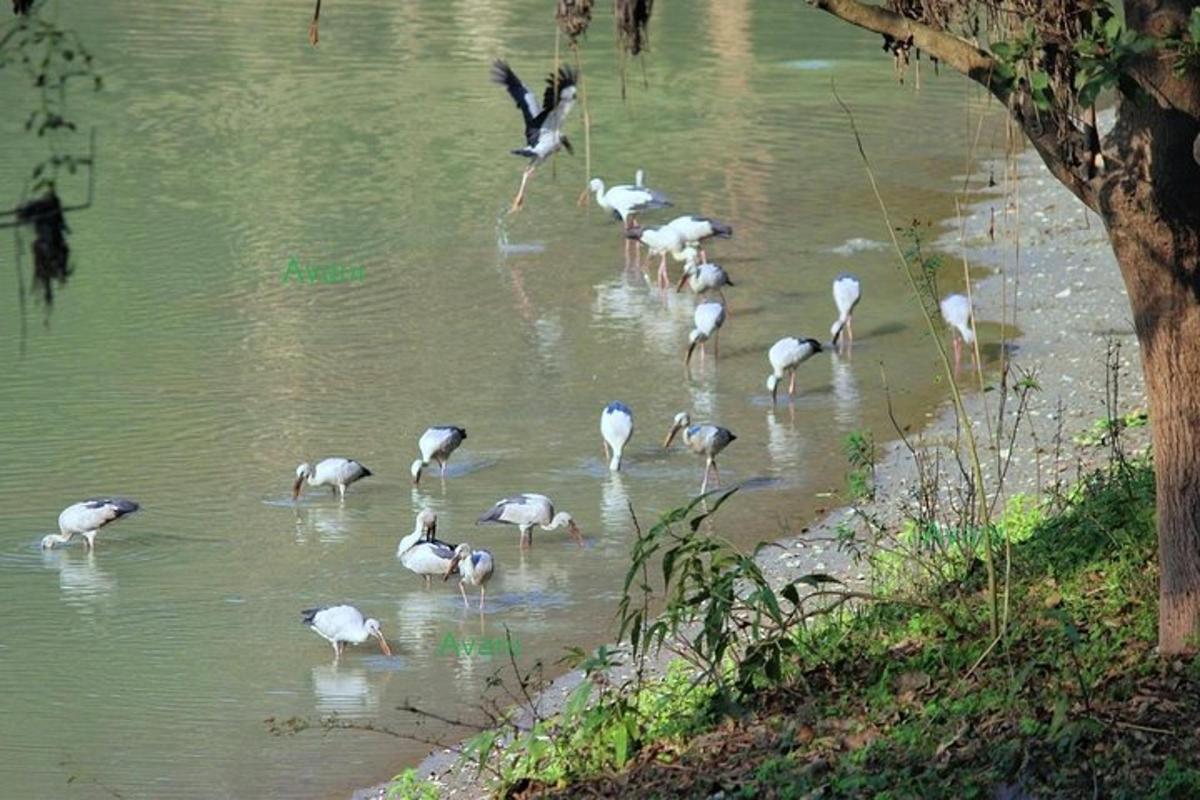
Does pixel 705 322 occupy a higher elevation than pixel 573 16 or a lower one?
lower

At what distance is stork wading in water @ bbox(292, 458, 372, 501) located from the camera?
38.6 ft

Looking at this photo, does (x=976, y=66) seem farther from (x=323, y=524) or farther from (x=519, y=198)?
(x=519, y=198)

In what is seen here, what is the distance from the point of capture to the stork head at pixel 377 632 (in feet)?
31.3

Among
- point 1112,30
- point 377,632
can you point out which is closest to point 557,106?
point 377,632

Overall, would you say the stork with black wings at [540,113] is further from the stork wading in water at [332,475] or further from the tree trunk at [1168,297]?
the tree trunk at [1168,297]

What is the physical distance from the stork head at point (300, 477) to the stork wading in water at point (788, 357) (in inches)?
135

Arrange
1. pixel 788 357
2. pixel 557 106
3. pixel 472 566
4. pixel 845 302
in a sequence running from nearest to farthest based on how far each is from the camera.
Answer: pixel 472 566
pixel 788 357
pixel 845 302
pixel 557 106

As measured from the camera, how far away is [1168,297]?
6.22 m

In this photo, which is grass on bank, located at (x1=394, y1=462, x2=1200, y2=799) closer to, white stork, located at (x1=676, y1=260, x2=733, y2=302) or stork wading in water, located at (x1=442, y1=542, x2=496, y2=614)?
stork wading in water, located at (x1=442, y1=542, x2=496, y2=614)

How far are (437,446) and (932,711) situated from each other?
20.3 feet

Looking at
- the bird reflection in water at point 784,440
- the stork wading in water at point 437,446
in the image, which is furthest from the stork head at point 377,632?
the bird reflection in water at point 784,440

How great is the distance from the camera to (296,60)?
1049 inches

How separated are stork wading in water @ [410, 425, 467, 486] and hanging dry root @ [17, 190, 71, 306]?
839 cm

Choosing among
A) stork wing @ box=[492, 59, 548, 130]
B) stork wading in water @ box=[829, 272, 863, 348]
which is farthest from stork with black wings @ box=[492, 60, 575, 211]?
stork wading in water @ box=[829, 272, 863, 348]
